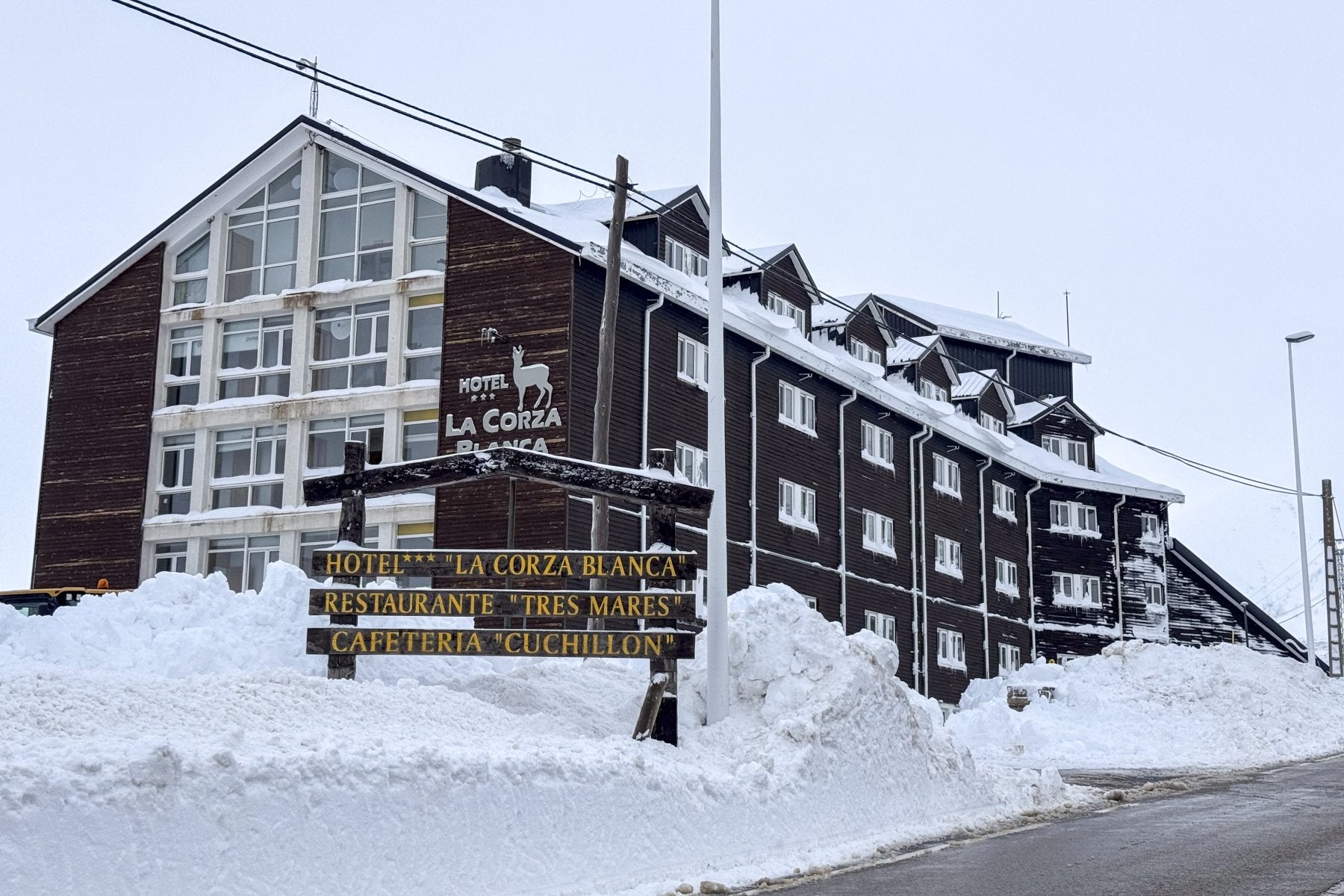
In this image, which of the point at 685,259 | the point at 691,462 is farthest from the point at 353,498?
the point at 685,259

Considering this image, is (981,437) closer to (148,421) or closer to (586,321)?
(586,321)

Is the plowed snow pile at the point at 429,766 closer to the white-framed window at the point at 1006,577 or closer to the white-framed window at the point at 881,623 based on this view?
the white-framed window at the point at 881,623

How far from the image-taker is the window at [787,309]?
39094 mm

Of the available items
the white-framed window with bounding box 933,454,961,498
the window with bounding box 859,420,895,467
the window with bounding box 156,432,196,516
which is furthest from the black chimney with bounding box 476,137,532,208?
the white-framed window with bounding box 933,454,961,498

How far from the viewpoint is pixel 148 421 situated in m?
34.6

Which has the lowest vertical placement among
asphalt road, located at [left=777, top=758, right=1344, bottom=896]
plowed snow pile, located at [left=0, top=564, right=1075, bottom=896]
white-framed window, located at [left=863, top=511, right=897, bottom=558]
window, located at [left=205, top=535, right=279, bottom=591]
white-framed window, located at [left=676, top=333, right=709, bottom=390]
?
asphalt road, located at [left=777, top=758, right=1344, bottom=896]

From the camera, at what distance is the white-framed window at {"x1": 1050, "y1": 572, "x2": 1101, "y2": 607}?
5172cm

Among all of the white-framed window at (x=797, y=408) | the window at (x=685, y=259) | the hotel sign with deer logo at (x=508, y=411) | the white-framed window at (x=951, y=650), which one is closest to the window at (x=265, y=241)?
the hotel sign with deer logo at (x=508, y=411)

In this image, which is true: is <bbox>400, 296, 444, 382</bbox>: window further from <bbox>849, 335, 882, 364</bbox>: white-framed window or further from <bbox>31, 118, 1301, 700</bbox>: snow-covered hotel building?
<bbox>849, 335, 882, 364</bbox>: white-framed window

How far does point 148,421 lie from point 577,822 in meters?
26.8

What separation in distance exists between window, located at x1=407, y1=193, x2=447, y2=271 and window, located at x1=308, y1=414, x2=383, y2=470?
3.50 m

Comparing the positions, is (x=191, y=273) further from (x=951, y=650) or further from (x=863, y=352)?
(x=951, y=650)

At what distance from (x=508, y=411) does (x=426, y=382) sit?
7.58 ft

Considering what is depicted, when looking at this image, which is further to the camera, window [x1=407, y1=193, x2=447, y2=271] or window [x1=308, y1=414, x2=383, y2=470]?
window [x1=407, y1=193, x2=447, y2=271]
